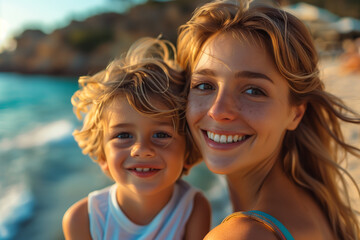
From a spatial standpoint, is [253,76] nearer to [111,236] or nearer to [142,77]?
[142,77]

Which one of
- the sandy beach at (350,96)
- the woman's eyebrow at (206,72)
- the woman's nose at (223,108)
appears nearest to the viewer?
the woman's nose at (223,108)

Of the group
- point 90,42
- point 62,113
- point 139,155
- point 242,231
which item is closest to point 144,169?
point 139,155

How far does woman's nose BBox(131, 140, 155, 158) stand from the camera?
202cm

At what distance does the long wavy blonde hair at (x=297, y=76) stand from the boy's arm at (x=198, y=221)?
0.62 metres

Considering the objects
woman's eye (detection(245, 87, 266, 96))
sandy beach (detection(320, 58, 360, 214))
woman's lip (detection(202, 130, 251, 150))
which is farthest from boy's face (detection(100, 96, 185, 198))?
sandy beach (detection(320, 58, 360, 214))

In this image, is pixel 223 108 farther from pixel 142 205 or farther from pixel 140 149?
pixel 142 205

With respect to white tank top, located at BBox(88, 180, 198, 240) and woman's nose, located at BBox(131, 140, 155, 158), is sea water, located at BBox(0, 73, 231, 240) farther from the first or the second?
woman's nose, located at BBox(131, 140, 155, 158)

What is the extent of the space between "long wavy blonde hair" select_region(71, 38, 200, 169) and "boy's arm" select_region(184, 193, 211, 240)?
300 millimetres

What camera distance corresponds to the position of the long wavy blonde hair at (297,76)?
75.1 inches

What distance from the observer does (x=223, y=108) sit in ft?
5.98

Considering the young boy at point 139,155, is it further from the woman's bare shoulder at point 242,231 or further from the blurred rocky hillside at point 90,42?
the blurred rocky hillside at point 90,42

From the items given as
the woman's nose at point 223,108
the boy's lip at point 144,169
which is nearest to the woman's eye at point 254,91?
the woman's nose at point 223,108

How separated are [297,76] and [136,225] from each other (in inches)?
54.5

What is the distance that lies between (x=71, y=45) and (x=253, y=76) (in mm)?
36114
